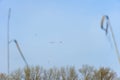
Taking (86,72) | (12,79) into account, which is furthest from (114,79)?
(12,79)

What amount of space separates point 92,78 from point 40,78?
4833 millimetres

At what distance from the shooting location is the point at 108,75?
2861 centimetres

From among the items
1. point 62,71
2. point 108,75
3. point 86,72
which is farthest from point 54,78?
point 108,75

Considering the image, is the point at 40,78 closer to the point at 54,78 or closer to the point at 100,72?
the point at 54,78

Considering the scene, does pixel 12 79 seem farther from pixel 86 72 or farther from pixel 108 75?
pixel 108 75

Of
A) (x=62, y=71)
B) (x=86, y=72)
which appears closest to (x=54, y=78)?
(x=62, y=71)

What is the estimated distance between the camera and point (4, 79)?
2869cm

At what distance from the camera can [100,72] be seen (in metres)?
28.9

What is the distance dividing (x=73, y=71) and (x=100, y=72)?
8.27 ft

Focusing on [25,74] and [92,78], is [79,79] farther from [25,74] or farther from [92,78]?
[25,74]

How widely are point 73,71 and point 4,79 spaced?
640cm

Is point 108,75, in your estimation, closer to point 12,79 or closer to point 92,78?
point 92,78

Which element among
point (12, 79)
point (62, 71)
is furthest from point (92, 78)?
→ point (12, 79)

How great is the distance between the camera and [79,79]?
28812 millimetres
